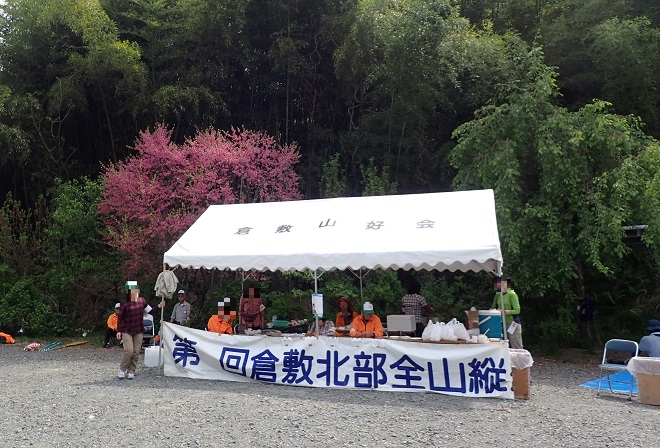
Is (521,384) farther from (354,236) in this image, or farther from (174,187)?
(174,187)

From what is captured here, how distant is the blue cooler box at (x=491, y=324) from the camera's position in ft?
26.5

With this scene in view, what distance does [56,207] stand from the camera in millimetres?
14289

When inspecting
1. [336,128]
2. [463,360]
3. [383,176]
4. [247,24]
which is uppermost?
[247,24]

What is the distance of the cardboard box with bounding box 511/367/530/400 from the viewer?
632cm

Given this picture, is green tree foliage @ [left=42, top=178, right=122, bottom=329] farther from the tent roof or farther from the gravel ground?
the tent roof

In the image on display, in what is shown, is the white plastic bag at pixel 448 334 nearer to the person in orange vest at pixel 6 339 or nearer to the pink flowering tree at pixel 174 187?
the pink flowering tree at pixel 174 187

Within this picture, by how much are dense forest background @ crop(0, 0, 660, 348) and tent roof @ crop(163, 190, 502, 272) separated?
2048 millimetres

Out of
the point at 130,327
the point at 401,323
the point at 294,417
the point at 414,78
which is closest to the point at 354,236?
the point at 401,323

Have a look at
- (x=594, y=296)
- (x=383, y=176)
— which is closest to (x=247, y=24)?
(x=383, y=176)

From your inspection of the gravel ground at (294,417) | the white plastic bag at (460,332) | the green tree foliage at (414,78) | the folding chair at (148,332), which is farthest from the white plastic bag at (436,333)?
the green tree foliage at (414,78)

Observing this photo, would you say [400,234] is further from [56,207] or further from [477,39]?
[56,207]

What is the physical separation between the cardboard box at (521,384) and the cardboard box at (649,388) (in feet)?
3.91

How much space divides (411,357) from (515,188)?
3880 millimetres

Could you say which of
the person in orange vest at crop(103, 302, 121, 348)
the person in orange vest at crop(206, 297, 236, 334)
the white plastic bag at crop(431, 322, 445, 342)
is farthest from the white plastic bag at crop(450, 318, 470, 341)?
the person in orange vest at crop(103, 302, 121, 348)
